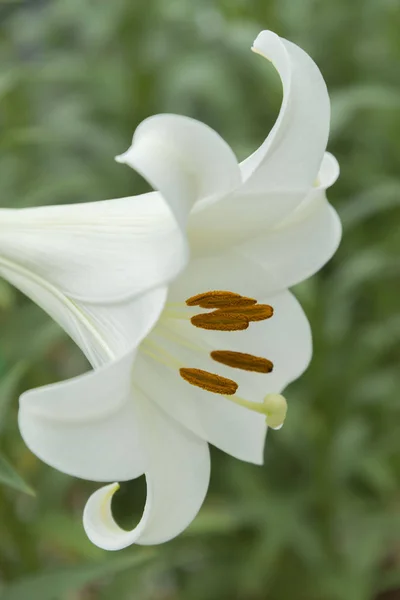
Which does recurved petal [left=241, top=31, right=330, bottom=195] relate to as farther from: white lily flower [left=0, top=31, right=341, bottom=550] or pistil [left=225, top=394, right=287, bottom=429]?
pistil [left=225, top=394, right=287, bottom=429]

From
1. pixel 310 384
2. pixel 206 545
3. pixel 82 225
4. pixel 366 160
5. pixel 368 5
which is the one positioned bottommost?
pixel 206 545

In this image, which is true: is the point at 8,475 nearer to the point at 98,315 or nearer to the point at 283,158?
the point at 98,315

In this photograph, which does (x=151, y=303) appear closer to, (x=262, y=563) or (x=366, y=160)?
(x=262, y=563)

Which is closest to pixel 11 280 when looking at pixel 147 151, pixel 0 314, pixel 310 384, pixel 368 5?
pixel 147 151

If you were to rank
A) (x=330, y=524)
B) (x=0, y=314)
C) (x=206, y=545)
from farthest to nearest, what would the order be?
(x=206, y=545) < (x=330, y=524) < (x=0, y=314)

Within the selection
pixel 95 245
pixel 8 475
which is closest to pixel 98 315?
pixel 95 245

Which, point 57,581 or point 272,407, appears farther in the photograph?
point 57,581
